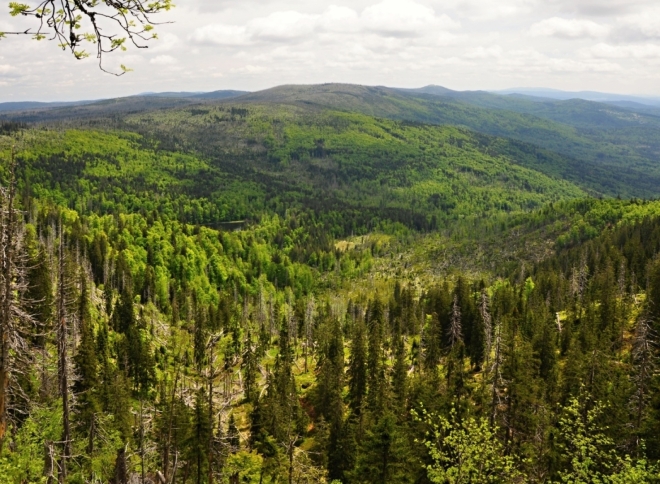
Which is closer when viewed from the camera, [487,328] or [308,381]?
[487,328]

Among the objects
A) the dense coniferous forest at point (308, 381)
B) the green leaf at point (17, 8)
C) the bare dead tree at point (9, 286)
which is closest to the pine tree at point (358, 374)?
the dense coniferous forest at point (308, 381)

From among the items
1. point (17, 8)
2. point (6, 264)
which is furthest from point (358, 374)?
point (17, 8)

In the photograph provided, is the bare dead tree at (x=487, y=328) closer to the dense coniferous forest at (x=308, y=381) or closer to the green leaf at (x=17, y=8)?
the dense coniferous forest at (x=308, y=381)

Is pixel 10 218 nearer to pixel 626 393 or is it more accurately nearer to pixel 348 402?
pixel 626 393

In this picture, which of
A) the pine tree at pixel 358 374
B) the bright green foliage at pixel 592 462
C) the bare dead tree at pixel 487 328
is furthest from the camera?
the pine tree at pixel 358 374

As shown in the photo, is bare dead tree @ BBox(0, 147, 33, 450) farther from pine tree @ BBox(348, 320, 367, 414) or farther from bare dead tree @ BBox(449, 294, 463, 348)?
bare dead tree @ BBox(449, 294, 463, 348)

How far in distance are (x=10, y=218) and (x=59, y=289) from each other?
11.6 m

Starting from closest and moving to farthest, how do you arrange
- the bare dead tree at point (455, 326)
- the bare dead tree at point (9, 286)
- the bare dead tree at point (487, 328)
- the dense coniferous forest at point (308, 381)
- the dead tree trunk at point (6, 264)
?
the dead tree trunk at point (6, 264), the bare dead tree at point (9, 286), the dense coniferous forest at point (308, 381), the bare dead tree at point (487, 328), the bare dead tree at point (455, 326)

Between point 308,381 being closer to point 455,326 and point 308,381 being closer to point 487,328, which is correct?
point 455,326

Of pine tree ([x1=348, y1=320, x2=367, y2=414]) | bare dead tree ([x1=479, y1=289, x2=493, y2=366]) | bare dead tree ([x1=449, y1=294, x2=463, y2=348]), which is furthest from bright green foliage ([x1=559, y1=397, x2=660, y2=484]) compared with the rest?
bare dead tree ([x1=449, y1=294, x2=463, y2=348])

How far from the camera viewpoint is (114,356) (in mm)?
87000

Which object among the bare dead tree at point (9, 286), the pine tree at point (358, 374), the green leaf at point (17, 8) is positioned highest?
the green leaf at point (17, 8)

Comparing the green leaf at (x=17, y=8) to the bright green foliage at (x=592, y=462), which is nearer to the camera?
the green leaf at (x=17, y=8)

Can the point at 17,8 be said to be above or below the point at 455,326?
above
